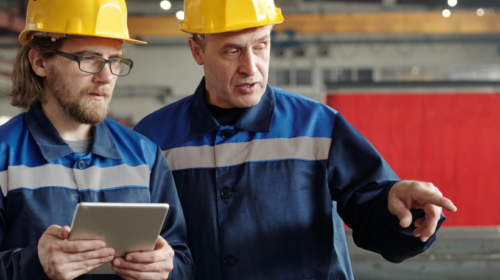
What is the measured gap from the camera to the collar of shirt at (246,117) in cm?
196

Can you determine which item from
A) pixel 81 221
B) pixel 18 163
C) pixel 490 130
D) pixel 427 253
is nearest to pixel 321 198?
pixel 81 221

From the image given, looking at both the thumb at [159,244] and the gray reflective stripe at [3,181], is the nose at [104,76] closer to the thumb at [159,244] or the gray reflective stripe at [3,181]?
the gray reflective stripe at [3,181]

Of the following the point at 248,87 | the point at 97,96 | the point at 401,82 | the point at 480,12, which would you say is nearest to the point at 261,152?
the point at 248,87

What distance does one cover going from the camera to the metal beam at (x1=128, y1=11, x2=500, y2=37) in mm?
12469

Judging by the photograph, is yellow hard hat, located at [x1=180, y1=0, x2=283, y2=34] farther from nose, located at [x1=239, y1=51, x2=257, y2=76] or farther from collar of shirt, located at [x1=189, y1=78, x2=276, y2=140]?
collar of shirt, located at [x1=189, y1=78, x2=276, y2=140]

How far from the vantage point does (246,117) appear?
6.46 ft

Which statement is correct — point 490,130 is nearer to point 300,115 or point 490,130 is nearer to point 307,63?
point 300,115

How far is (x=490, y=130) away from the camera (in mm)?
Answer: 6145

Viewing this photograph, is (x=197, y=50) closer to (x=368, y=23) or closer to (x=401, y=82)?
(x=401, y=82)

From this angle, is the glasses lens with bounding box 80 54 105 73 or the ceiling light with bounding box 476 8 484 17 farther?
the ceiling light with bounding box 476 8 484 17

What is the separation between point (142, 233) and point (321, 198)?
811mm

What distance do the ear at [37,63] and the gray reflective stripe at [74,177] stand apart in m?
0.43

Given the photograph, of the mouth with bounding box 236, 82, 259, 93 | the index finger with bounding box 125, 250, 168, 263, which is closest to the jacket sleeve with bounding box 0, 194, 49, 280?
the index finger with bounding box 125, 250, 168, 263

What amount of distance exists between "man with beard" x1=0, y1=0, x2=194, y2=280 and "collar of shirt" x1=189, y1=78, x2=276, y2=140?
0.73ft
